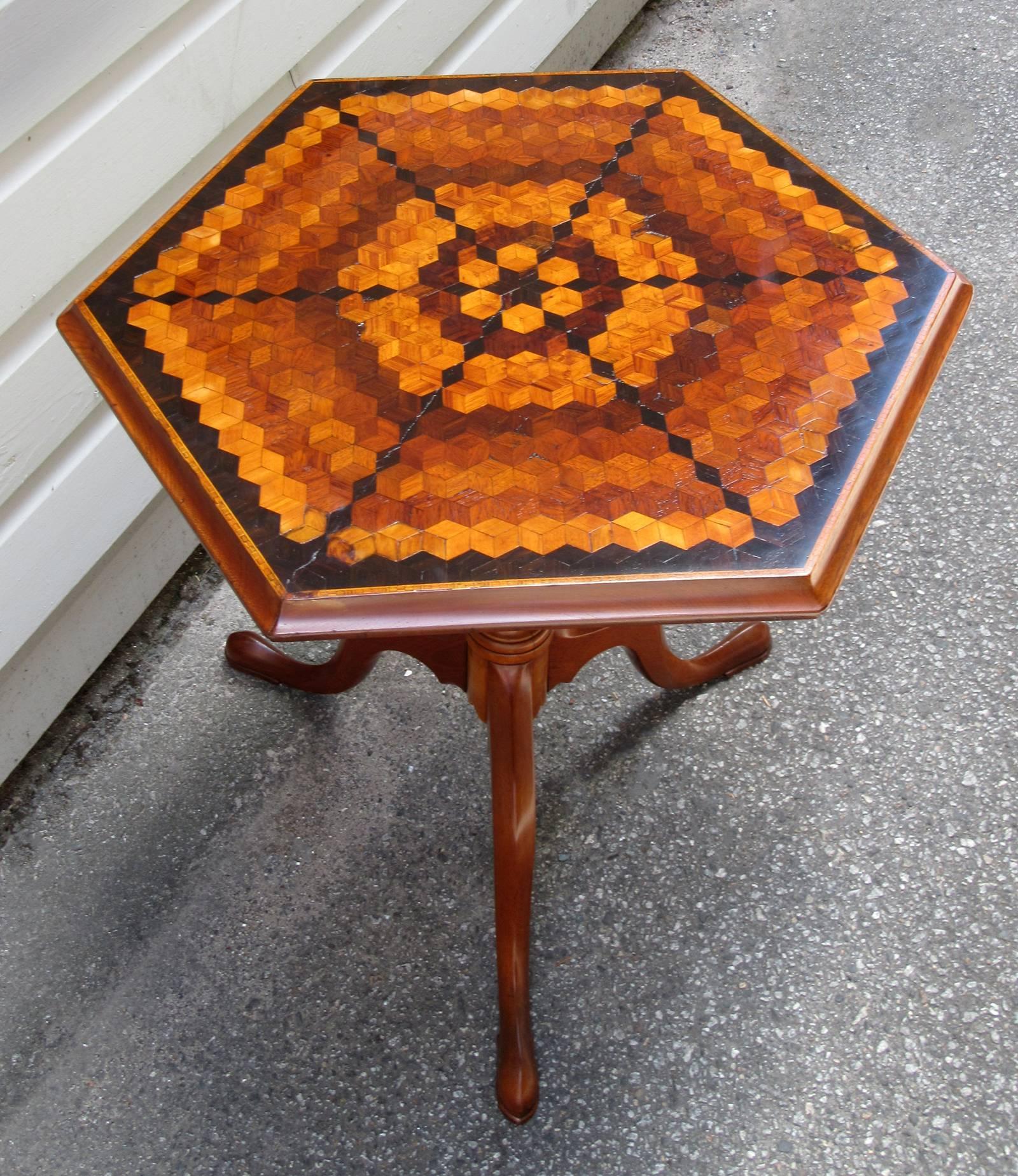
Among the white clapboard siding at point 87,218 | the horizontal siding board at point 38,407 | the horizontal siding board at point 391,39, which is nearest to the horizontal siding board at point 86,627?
the white clapboard siding at point 87,218

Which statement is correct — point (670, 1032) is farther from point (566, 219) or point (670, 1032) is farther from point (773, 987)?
point (566, 219)

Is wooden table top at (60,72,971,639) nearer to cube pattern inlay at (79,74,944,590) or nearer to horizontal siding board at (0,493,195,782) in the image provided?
cube pattern inlay at (79,74,944,590)

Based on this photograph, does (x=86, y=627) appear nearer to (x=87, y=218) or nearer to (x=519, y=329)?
(x=87, y=218)

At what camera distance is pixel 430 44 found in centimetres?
192

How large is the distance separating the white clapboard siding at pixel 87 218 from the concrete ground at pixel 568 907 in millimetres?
111

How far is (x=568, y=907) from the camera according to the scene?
136cm

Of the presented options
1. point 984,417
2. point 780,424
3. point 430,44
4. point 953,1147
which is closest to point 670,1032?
point 953,1147

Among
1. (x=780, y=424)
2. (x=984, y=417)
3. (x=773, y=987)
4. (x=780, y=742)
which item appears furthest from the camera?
(x=984, y=417)

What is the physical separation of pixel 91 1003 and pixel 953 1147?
3.11ft

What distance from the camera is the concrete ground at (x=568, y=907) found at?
3.93 feet

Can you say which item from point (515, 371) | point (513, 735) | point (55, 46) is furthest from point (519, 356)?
point (55, 46)

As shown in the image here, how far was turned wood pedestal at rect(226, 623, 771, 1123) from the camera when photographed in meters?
1.04

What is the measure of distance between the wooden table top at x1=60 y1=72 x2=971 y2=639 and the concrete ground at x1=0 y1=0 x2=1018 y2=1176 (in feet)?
2.16

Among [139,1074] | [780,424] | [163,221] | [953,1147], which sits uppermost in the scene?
[163,221]
